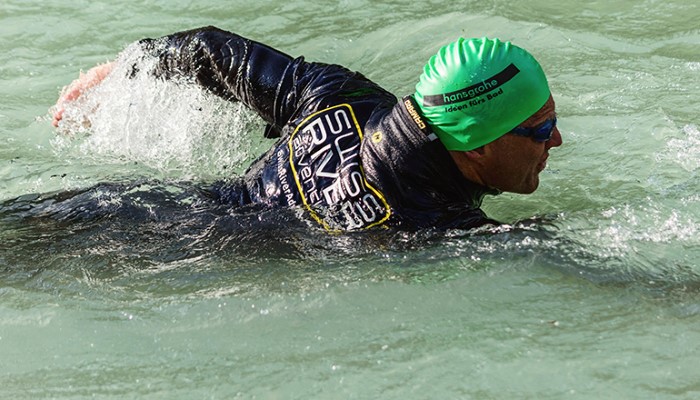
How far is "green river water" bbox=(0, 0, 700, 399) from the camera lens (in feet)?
11.6

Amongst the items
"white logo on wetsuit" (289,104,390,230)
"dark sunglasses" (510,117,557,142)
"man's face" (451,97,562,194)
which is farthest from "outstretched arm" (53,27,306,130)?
"dark sunglasses" (510,117,557,142)

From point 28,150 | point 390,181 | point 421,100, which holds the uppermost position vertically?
point 421,100

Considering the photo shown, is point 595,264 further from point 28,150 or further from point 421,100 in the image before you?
point 28,150

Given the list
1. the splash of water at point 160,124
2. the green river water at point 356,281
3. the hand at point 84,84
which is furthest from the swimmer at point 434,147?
the hand at point 84,84

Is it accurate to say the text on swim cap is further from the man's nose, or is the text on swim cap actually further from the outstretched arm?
the outstretched arm

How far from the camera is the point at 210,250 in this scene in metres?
4.48

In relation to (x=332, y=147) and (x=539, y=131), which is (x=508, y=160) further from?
(x=332, y=147)

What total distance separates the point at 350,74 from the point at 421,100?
0.75 m

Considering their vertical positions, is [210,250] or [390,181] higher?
[390,181]

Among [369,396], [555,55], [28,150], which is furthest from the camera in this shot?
[555,55]

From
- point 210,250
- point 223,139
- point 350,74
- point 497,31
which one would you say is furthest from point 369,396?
point 497,31

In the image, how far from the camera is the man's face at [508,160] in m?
4.26

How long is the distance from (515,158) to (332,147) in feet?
2.86

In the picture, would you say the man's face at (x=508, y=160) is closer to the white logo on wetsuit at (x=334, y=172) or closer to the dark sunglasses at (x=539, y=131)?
the dark sunglasses at (x=539, y=131)
